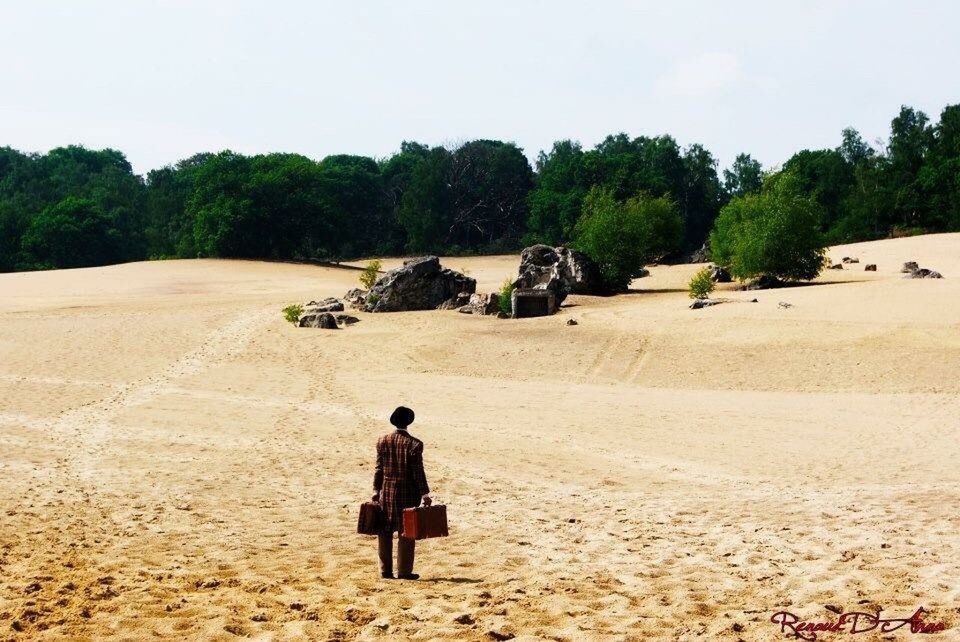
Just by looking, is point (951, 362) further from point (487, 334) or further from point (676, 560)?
point (676, 560)

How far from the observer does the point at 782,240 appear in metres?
40.9

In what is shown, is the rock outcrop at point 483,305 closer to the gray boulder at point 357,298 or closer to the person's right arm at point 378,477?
the gray boulder at point 357,298

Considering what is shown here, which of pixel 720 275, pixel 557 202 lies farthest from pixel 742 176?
pixel 720 275

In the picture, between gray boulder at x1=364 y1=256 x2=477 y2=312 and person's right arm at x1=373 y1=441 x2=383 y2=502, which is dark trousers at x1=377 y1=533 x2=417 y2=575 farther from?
gray boulder at x1=364 y1=256 x2=477 y2=312

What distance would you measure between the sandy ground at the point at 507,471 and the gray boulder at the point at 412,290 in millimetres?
4244

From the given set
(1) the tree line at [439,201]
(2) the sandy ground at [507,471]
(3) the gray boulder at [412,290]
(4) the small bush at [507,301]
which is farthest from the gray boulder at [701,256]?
(4) the small bush at [507,301]

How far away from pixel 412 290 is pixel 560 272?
6.22 m

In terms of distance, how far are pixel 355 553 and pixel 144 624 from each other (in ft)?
9.05

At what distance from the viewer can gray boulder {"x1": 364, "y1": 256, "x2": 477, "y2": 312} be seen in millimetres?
38781

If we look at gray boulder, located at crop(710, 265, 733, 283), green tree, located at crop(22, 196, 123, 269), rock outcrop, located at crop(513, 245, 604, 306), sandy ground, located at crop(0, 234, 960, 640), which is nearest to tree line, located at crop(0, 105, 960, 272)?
green tree, located at crop(22, 196, 123, 269)

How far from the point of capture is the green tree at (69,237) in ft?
265

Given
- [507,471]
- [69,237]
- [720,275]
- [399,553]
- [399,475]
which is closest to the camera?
[399,475]

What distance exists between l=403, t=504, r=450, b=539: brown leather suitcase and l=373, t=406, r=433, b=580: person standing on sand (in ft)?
0.57

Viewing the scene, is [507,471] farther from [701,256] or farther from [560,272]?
[701,256]
